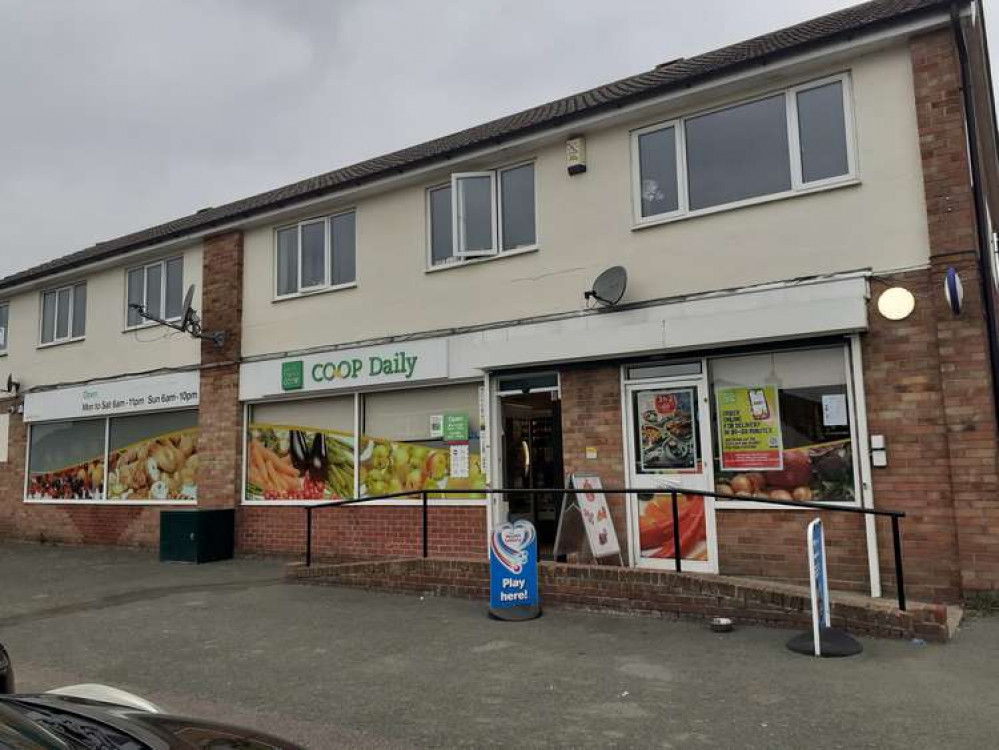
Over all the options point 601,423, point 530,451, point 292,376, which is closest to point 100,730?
point 601,423

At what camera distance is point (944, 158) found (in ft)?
25.2

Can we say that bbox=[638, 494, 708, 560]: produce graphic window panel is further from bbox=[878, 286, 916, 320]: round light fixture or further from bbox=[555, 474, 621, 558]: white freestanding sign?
bbox=[878, 286, 916, 320]: round light fixture

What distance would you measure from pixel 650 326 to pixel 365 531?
201 inches

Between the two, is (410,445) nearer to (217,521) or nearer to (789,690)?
(217,521)

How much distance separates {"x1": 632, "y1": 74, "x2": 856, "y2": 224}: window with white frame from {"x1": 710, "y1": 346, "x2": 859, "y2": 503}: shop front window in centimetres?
183

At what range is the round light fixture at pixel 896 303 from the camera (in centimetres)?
770

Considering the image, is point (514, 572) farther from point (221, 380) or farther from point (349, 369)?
point (221, 380)

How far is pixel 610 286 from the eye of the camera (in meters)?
9.26

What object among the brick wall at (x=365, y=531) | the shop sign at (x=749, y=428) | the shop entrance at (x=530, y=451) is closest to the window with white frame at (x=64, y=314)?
the brick wall at (x=365, y=531)

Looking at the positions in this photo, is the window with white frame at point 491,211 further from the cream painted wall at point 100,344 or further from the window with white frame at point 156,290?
the window with white frame at point 156,290

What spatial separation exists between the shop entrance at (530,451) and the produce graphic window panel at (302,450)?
8.21 ft

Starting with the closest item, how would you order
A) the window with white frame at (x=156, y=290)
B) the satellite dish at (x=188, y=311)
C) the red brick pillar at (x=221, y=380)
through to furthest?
the red brick pillar at (x=221, y=380)
the satellite dish at (x=188, y=311)
the window with white frame at (x=156, y=290)

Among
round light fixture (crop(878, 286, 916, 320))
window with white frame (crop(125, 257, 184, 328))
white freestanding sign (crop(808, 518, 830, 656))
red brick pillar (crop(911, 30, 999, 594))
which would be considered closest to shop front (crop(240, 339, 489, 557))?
window with white frame (crop(125, 257, 184, 328))

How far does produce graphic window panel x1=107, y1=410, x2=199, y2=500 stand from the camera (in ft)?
44.5
